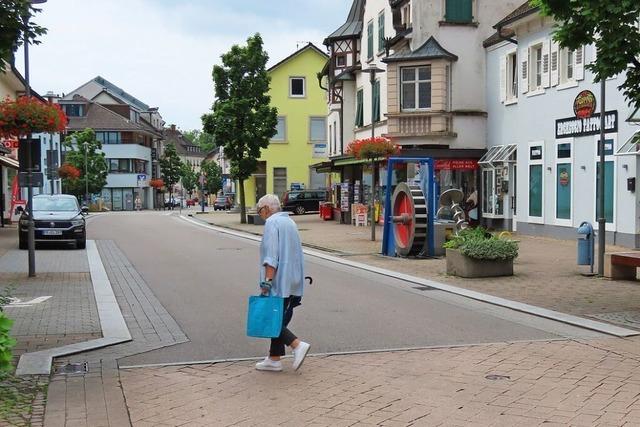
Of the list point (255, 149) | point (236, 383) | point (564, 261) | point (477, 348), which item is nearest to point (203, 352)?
point (236, 383)

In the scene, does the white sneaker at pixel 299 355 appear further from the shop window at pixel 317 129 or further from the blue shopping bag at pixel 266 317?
the shop window at pixel 317 129

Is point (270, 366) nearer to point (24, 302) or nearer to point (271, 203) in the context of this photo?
point (271, 203)

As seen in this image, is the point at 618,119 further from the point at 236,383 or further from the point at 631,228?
the point at 236,383

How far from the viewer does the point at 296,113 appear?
58906 millimetres

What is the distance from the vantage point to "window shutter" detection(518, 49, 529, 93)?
81.8ft

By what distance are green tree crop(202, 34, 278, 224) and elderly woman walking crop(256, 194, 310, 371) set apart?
101ft

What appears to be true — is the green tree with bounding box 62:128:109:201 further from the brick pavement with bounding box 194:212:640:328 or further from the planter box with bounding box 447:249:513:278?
the planter box with bounding box 447:249:513:278

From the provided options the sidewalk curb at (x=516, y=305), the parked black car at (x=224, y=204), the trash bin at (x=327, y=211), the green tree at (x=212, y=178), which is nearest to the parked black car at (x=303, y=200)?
the trash bin at (x=327, y=211)

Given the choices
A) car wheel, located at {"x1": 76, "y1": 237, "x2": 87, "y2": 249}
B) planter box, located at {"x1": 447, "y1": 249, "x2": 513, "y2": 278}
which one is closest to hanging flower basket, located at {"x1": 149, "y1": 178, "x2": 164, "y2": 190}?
car wheel, located at {"x1": 76, "y1": 237, "x2": 87, "y2": 249}

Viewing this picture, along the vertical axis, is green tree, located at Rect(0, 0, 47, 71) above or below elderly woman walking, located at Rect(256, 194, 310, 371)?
above

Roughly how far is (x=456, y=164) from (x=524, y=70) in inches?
181

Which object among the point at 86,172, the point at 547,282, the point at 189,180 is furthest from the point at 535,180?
the point at 189,180

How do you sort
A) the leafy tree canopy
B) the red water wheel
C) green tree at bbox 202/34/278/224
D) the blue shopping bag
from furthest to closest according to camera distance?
Result: the leafy tree canopy < green tree at bbox 202/34/278/224 < the red water wheel < the blue shopping bag

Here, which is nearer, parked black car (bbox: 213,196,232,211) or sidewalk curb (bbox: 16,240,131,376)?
sidewalk curb (bbox: 16,240,131,376)
